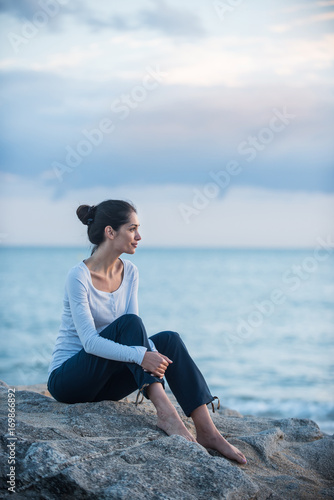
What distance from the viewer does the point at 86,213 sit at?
394cm

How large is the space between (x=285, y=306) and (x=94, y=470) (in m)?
25.1

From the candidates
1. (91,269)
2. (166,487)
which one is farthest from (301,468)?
(91,269)

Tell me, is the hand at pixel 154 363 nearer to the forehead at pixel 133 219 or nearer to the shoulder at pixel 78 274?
the shoulder at pixel 78 274

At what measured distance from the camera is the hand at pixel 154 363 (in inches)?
122

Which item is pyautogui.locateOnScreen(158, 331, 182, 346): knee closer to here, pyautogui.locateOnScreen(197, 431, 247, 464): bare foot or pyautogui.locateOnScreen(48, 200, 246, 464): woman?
pyautogui.locateOnScreen(48, 200, 246, 464): woman

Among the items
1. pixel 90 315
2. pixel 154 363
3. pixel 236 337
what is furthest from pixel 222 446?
pixel 236 337

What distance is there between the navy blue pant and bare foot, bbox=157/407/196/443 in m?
0.15

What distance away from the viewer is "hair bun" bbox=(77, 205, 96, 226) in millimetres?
3930

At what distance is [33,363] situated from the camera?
12.9 m

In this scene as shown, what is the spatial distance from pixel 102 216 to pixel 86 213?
18 cm

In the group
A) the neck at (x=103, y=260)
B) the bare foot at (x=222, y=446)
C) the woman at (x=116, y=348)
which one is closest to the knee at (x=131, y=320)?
the woman at (x=116, y=348)

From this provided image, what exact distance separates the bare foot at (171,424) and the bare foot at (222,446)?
0.51 ft

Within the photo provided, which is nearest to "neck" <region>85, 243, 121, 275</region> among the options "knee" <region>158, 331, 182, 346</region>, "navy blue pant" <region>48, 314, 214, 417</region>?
"navy blue pant" <region>48, 314, 214, 417</region>

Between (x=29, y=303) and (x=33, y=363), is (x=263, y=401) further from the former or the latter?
(x=29, y=303)
